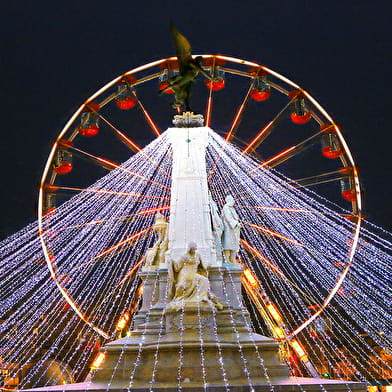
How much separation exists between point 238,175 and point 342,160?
5.22m

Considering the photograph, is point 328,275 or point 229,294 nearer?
point 229,294

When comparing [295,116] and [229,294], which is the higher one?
[295,116]

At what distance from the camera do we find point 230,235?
48.4ft

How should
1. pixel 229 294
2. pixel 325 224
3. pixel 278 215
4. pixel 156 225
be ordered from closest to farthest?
pixel 229 294, pixel 156 225, pixel 325 224, pixel 278 215

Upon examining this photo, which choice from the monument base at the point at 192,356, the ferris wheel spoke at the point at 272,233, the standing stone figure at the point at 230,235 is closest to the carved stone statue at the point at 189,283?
the monument base at the point at 192,356

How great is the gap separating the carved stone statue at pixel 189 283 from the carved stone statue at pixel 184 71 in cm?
514

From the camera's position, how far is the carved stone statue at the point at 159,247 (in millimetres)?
14453

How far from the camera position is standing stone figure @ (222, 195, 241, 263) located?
14562 mm

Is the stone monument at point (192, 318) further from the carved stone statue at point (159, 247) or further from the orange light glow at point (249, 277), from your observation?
the orange light glow at point (249, 277)

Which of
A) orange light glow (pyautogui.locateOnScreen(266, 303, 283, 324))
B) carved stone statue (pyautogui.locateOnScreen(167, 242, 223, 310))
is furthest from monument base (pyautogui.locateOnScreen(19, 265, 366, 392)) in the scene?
orange light glow (pyautogui.locateOnScreen(266, 303, 283, 324))

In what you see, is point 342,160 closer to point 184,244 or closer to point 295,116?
point 295,116

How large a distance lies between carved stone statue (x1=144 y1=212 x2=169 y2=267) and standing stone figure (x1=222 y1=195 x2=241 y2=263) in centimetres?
179

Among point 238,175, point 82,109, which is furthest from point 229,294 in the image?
point 82,109

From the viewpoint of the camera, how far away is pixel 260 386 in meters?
9.10
